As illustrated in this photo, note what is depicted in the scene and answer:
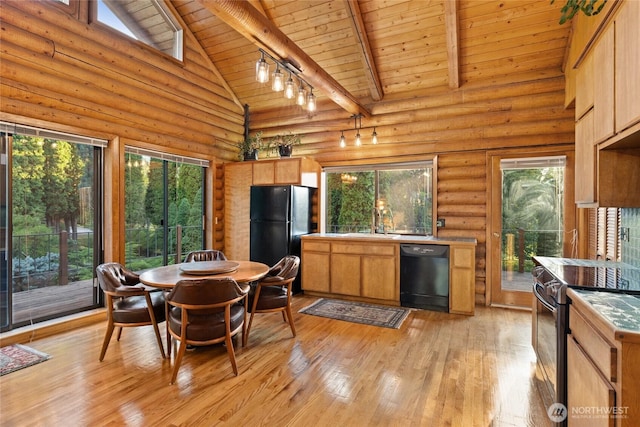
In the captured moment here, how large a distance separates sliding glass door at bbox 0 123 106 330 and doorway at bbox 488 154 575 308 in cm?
529

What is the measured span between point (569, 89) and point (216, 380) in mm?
4943

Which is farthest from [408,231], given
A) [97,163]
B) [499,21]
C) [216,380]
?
[97,163]

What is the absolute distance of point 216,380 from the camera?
252 cm

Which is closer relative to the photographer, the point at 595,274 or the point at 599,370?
the point at 599,370

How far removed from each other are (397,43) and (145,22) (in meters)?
3.54

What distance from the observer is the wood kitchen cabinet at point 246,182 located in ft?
16.6

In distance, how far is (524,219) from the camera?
4.34 meters

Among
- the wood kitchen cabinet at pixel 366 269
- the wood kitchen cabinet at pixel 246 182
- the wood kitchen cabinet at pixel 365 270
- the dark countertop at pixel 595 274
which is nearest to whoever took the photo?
the dark countertop at pixel 595 274

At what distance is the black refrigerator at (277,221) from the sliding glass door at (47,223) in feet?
7.06

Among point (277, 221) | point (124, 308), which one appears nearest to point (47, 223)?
point (124, 308)

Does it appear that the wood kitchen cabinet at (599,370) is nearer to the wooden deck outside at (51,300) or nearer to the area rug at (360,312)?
the area rug at (360,312)

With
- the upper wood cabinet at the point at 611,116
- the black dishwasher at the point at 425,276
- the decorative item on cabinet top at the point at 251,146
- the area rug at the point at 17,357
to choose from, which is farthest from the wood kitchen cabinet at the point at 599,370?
the decorative item on cabinet top at the point at 251,146

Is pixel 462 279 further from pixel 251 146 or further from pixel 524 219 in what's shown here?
pixel 251 146

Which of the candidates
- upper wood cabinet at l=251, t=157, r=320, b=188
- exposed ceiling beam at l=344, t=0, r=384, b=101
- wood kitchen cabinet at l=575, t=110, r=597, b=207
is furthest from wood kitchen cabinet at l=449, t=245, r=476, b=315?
exposed ceiling beam at l=344, t=0, r=384, b=101
